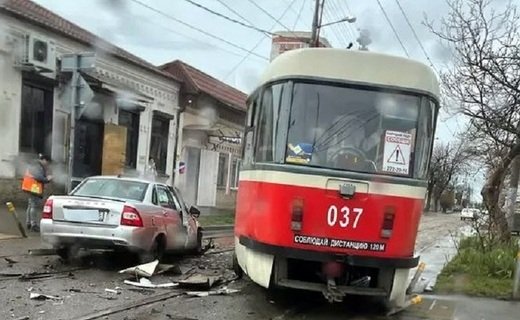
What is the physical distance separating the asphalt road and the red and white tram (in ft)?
2.09

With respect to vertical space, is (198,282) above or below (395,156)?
below

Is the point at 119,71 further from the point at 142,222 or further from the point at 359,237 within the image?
the point at 359,237

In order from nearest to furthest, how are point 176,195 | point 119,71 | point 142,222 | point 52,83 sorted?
point 142,222, point 176,195, point 52,83, point 119,71

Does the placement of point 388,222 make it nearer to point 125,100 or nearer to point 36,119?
point 36,119

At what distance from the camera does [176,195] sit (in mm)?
11781

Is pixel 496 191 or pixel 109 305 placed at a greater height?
pixel 496 191

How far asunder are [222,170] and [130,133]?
9.16 meters

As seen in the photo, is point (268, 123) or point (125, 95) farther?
point (125, 95)

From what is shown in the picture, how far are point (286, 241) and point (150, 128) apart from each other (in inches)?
657

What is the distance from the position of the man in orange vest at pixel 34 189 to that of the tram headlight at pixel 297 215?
7.75m

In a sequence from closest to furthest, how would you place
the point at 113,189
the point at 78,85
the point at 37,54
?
the point at 113,189 < the point at 78,85 < the point at 37,54

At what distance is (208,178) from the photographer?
28594 millimetres

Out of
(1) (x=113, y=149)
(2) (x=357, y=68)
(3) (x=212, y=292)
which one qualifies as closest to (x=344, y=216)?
(2) (x=357, y=68)

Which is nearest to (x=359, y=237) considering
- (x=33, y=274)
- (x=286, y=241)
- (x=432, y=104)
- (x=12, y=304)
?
(x=286, y=241)
